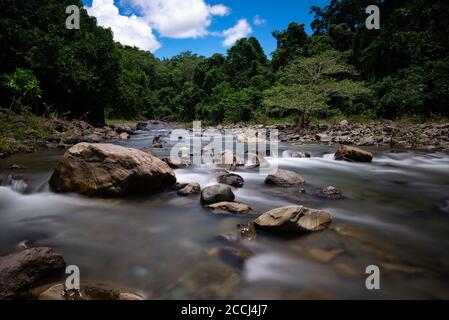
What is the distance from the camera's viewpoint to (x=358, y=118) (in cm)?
2217

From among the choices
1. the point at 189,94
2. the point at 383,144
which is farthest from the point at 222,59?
the point at 383,144

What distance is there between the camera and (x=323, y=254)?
9.94 feet

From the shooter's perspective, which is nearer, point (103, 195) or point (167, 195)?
point (103, 195)

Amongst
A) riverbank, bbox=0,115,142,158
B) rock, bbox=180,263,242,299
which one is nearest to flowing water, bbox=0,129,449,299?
rock, bbox=180,263,242,299

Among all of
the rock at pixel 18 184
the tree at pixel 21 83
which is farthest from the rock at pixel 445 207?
the tree at pixel 21 83

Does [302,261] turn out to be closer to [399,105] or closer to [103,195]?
[103,195]

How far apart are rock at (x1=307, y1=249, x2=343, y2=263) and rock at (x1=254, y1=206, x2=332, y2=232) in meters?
0.39

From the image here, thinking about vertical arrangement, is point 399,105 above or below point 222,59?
below

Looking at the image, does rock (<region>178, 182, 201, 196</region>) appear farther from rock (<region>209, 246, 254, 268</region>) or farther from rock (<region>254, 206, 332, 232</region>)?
rock (<region>209, 246, 254, 268</region>)

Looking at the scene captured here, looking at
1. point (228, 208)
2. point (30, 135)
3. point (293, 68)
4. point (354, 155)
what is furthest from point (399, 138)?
point (30, 135)

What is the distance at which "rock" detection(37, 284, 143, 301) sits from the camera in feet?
7.22

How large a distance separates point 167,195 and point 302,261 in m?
2.76

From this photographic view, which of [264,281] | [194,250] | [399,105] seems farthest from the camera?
[399,105]

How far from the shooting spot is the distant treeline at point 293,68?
15109 millimetres
